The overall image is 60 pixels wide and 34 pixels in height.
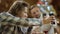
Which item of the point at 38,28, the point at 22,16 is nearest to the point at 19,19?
the point at 22,16

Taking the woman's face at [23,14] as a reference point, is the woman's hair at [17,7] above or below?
above

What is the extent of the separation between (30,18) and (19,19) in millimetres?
80

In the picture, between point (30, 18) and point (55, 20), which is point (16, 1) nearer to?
point (30, 18)

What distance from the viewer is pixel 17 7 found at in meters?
1.05

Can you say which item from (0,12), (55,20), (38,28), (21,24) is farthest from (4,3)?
(55,20)

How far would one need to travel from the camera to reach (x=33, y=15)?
108 cm

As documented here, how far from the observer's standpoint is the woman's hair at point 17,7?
104 centimetres

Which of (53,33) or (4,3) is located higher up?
(4,3)

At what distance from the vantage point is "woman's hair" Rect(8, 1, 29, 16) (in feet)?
3.40

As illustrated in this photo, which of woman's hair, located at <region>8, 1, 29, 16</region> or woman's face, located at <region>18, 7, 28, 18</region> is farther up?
woman's hair, located at <region>8, 1, 29, 16</region>

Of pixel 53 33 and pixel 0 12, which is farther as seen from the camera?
pixel 53 33

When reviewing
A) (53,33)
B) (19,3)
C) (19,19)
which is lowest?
(53,33)

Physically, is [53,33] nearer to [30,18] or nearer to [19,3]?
[30,18]

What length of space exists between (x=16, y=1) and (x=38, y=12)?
174 millimetres
